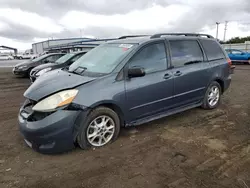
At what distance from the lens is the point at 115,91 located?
3494 millimetres

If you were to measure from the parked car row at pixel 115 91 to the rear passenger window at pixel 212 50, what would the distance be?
28 mm

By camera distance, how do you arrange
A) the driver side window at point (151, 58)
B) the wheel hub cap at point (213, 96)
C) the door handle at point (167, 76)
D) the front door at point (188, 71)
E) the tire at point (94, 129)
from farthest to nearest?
the wheel hub cap at point (213, 96)
the front door at point (188, 71)
the door handle at point (167, 76)
the driver side window at point (151, 58)
the tire at point (94, 129)

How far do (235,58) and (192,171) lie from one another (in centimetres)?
1954

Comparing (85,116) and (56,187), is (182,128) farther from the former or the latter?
(56,187)

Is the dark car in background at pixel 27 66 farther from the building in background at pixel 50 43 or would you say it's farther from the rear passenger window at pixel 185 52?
the building in background at pixel 50 43

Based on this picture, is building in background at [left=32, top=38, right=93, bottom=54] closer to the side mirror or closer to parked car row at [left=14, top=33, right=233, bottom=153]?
parked car row at [left=14, top=33, right=233, bottom=153]

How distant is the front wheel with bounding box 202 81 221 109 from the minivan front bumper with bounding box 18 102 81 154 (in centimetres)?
Result: 327

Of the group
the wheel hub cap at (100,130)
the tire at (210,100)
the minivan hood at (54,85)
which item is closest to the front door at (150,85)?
the wheel hub cap at (100,130)

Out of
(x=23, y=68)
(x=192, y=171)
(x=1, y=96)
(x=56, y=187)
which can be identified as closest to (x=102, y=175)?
(x=56, y=187)

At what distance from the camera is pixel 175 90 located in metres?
4.32

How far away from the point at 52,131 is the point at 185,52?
10.1ft

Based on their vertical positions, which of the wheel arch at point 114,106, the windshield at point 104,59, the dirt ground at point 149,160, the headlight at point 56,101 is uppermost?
the windshield at point 104,59

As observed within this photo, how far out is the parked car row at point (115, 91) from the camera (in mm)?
3137

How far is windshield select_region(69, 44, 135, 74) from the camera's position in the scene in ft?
12.4
